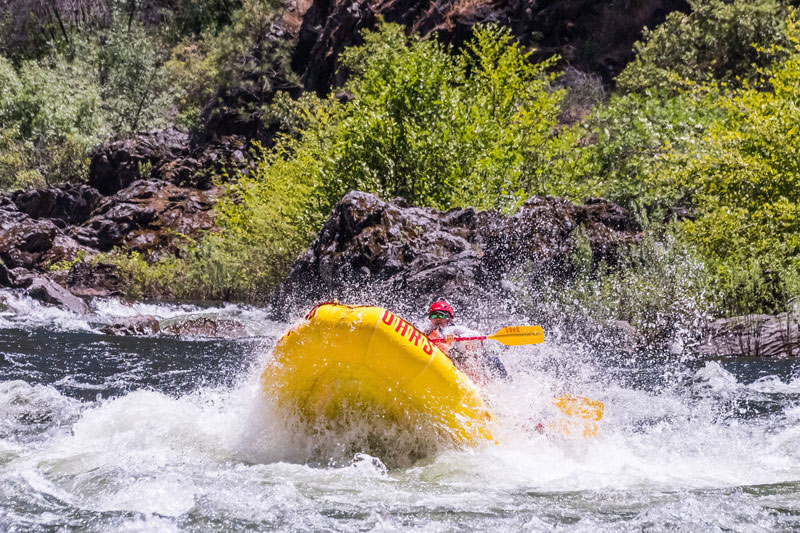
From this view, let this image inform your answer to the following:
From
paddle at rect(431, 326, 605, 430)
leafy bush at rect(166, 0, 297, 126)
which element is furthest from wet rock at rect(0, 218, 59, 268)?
paddle at rect(431, 326, 605, 430)

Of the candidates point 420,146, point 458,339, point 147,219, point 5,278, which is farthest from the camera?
point 147,219

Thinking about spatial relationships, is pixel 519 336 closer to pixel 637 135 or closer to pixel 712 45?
pixel 637 135

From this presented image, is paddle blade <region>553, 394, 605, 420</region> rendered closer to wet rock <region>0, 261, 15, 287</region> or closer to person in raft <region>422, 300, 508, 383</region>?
person in raft <region>422, 300, 508, 383</region>

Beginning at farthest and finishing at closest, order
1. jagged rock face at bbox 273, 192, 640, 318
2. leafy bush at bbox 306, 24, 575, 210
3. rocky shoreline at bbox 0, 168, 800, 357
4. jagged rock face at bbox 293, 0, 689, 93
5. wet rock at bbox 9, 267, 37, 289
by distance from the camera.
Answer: jagged rock face at bbox 293, 0, 689, 93
wet rock at bbox 9, 267, 37, 289
leafy bush at bbox 306, 24, 575, 210
jagged rock face at bbox 273, 192, 640, 318
rocky shoreline at bbox 0, 168, 800, 357

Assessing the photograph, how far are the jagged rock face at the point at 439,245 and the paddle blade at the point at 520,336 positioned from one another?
475 centimetres

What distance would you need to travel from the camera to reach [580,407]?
5164mm

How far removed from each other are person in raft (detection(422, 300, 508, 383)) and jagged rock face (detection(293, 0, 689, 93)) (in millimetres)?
21370

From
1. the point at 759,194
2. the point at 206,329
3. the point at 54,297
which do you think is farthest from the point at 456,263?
the point at 54,297

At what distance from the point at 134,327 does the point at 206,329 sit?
3.71 feet

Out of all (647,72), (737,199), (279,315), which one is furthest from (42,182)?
(737,199)

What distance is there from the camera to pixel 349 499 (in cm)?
372

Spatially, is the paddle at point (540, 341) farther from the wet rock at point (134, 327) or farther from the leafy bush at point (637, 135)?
the leafy bush at point (637, 135)

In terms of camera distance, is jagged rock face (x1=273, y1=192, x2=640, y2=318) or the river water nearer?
the river water

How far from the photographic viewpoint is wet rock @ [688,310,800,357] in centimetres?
906
